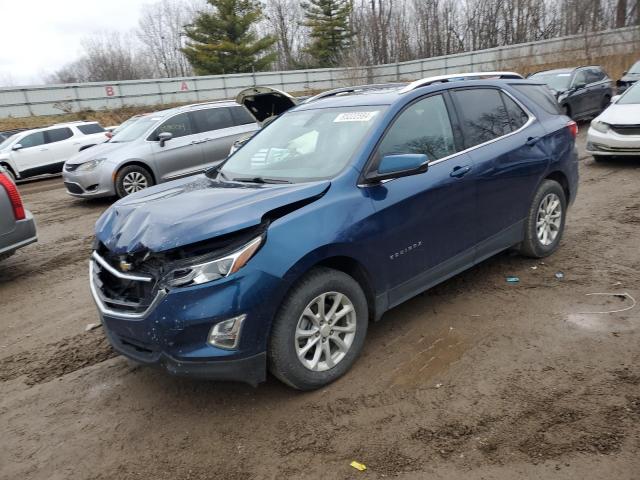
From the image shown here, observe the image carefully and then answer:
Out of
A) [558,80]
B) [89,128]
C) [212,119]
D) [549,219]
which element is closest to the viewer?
[549,219]

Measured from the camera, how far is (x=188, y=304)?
9.04 feet

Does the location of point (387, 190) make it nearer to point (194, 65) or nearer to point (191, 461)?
point (191, 461)

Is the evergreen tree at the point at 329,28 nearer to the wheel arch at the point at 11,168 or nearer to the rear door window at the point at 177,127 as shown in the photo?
the wheel arch at the point at 11,168

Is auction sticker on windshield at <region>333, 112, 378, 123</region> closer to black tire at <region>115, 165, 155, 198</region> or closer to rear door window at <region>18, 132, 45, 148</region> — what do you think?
black tire at <region>115, 165, 155, 198</region>

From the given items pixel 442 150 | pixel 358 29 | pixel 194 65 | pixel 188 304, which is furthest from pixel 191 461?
pixel 358 29

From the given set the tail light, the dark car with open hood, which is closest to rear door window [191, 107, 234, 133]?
the tail light

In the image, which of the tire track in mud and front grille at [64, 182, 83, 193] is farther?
front grille at [64, 182, 83, 193]

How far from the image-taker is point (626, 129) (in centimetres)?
899

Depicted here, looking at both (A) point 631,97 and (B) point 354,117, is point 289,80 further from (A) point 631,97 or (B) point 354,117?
(B) point 354,117

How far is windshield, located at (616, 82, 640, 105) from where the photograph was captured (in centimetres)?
966

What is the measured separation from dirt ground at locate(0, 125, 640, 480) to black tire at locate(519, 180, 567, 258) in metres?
0.26

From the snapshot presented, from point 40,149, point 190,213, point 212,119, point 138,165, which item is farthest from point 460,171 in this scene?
point 40,149

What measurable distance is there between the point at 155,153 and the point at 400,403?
27.3ft

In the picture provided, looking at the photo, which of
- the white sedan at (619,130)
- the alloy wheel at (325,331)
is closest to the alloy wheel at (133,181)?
the alloy wheel at (325,331)
